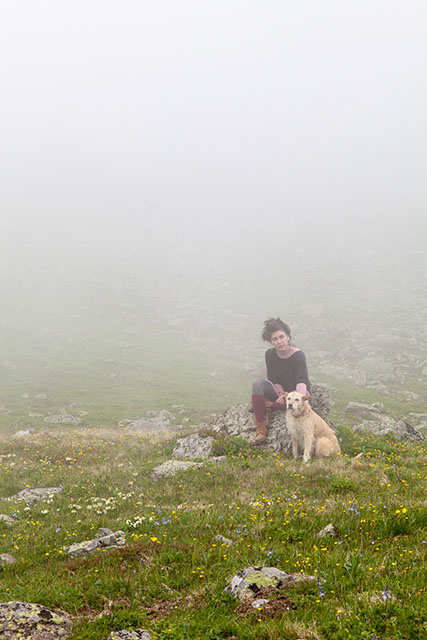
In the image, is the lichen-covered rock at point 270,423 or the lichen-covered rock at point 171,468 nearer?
the lichen-covered rock at point 171,468

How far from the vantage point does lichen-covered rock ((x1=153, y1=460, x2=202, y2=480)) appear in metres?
13.0

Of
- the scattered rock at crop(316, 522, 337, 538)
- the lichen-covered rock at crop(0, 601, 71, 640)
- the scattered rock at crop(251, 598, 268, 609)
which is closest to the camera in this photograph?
the lichen-covered rock at crop(0, 601, 71, 640)

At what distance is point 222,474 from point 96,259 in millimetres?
125303

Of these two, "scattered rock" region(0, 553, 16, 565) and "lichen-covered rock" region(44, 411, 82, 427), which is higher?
"scattered rock" region(0, 553, 16, 565)

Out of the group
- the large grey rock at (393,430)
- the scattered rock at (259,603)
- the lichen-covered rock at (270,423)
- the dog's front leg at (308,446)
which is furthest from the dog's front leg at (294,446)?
the scattered rock at (259,603)

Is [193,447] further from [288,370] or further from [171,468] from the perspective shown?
[288,370]

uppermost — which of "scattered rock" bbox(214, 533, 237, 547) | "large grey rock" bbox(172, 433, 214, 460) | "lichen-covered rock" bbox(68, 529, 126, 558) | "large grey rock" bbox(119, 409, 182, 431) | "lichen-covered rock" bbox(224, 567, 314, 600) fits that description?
"lichen-covered rock" bbox(224, 567, 314, 600)

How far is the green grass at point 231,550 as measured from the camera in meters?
4.31

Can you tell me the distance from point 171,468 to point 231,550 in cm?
739

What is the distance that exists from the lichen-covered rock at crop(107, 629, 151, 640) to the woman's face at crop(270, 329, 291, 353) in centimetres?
1136

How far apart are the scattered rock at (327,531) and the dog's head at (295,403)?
21.4ft

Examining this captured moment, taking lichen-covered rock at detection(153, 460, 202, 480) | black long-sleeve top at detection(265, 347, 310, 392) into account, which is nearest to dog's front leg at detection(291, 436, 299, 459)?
black long-sleeve top at detection(265, 347, 310, 392)

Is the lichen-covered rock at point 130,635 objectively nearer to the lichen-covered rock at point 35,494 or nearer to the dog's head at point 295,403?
the lichen-covered rock at point 35,494

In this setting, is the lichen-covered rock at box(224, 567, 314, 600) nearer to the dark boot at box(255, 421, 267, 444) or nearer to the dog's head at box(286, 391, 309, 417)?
the dog's head at box(286, 391, 309, 417)
